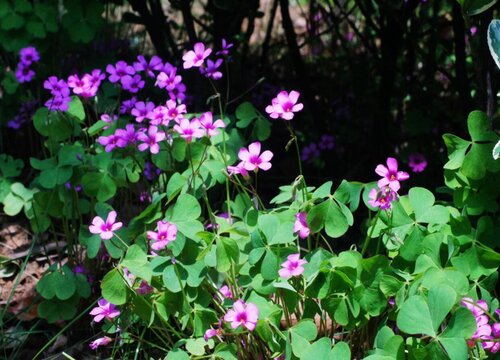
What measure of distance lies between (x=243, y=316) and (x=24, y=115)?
1798mm

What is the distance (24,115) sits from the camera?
3.16 metres

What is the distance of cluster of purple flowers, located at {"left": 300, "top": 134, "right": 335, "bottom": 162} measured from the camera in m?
3.05

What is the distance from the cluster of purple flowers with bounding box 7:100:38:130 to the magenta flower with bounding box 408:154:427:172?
149cm

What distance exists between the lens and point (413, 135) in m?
3.05

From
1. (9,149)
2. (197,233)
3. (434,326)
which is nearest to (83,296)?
(197,233)

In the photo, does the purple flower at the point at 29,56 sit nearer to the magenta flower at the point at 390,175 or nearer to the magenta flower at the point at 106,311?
the magenta flower at the point at 106,311

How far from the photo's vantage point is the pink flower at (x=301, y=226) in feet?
5.97

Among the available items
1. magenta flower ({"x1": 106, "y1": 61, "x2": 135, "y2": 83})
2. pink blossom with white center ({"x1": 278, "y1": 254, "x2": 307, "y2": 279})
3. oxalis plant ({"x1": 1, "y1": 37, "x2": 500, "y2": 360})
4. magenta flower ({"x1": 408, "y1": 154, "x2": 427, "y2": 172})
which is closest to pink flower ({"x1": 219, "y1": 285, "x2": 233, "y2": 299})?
oxalis plant ({"x1": 1, "y1": 37, "x2": 500, "y2": 360})

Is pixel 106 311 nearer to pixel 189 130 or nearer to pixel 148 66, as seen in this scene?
pixel 189 130

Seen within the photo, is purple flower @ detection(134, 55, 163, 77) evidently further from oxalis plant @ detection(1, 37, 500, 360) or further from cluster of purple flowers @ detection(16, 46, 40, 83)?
cluster of purple flowers @ detection(16, 46, 40, 83)

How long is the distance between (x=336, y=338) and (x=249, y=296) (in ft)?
1.15

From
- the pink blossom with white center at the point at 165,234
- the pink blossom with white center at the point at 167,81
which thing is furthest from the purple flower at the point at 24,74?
the pink blossom with white center at the point at 165,234

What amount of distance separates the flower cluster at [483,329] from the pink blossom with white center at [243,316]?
1.53 ft

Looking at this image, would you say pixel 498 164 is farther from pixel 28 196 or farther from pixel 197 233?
pixel 28 196
